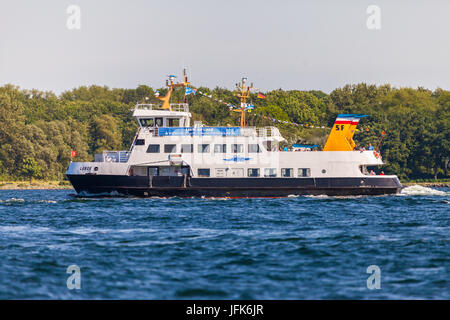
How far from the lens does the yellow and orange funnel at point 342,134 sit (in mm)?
41906

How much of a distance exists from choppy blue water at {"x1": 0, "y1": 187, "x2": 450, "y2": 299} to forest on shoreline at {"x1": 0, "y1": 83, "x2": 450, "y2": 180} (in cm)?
4334

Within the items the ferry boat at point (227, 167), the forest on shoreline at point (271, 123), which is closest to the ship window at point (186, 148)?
the ferry boat at point (227, 167)

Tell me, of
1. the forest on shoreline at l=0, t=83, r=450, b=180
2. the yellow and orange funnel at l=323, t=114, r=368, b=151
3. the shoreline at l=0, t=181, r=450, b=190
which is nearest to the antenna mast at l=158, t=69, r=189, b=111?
the yellow and orange funnel at l=323, t=114, r=368, b=151

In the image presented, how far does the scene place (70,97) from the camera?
12388cm

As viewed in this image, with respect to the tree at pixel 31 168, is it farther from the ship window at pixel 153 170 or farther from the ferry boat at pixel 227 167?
the ship window at pixel 153 170

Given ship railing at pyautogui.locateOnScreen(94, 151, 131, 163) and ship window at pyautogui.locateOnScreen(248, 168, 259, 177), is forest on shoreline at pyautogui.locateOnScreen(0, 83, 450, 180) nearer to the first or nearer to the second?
ship window at pyautogui.locateOnScreen(248, 168, 259, 177)

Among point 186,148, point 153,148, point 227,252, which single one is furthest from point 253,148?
point 227,252

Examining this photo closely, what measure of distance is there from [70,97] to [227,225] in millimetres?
102008

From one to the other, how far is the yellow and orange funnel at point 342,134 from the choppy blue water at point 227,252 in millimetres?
8080

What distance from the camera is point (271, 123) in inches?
3415

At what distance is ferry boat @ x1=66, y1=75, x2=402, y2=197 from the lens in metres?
40.1

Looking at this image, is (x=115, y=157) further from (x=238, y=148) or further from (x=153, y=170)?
(x=238, y=148)

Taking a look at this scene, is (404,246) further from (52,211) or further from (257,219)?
(52,211)
